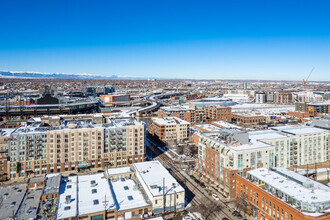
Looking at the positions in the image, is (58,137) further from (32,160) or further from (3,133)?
(3,133)

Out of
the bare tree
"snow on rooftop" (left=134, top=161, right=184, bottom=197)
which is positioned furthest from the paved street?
"snow on rooftop" (left=134, top=161, right=184, bottom=197)

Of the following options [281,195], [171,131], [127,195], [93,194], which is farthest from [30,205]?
[171,131]

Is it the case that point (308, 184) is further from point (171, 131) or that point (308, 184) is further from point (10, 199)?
point (171, 131)

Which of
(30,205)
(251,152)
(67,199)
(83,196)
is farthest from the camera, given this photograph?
(251,152)

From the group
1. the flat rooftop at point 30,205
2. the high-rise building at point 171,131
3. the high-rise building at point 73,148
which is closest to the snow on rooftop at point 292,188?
the high-rise building at point 73,148

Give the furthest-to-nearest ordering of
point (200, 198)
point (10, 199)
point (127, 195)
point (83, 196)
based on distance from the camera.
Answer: point (200, 198)
point (10, 199)
point (127, 195)
point (83, 196)

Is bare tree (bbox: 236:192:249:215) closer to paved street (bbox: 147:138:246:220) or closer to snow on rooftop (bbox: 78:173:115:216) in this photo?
paved street (bbox: 147:138:246:220)
